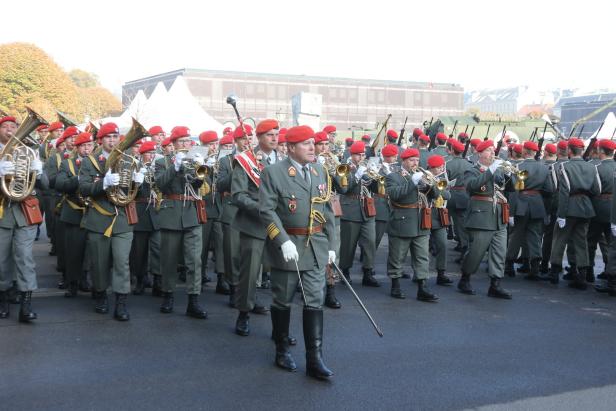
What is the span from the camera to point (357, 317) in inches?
297

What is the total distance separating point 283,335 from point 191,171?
2.40m

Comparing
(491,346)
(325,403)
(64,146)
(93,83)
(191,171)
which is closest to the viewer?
(325,403)

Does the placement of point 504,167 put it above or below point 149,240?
above

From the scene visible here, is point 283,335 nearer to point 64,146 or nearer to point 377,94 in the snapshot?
point 64,146

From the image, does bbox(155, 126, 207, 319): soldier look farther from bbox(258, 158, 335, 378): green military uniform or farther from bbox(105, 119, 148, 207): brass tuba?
bbox(258, 158, 335, 378): green military uniform

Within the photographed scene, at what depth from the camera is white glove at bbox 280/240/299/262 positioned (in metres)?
5.25

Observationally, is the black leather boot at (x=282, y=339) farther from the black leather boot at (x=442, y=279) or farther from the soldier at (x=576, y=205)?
the soldier at (x=576, y=205)

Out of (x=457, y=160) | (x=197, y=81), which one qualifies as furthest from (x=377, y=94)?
(x=457, y=160)

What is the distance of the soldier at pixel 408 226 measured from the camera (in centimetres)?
859

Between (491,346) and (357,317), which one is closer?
(491,346)

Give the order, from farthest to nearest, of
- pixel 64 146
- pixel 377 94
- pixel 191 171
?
pixel 377 94, pixel 64 146, pixel 191 171

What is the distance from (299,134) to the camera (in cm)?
564

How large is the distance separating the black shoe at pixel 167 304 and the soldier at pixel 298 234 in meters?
2.11

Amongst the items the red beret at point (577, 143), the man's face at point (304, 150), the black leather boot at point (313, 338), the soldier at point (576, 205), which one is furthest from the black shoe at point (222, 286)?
the red beret at point (577, 143)
